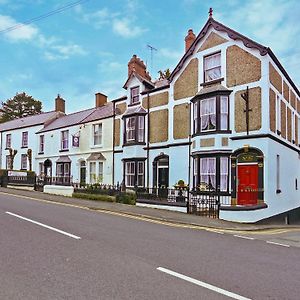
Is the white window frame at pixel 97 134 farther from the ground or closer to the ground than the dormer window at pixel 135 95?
closer to the ground

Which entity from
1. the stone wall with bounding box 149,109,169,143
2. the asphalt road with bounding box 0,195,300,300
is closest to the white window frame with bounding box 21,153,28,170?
the stone wall with bounding box 149,109,169,143

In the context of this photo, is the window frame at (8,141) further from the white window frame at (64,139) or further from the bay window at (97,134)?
the bay window at (97,134)

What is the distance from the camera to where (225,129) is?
19.4 metres

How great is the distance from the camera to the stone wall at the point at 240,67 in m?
18.7

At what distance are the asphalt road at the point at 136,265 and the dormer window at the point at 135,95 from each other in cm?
1654

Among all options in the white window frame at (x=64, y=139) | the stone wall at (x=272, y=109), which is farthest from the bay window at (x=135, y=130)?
the white window frame at (x=64, y=139)

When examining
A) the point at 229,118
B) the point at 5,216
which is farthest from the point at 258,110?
the point at 5,216

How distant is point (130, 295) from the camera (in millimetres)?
4957

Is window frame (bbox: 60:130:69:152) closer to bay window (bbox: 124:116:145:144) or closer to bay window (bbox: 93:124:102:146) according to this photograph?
bay window (bbox: 93:124:102:146)

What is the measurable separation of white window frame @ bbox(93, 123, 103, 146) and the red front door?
47.0 ft

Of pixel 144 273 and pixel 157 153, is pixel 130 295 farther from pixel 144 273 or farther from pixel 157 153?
pixel 157 153

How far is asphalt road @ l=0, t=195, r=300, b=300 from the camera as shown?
518 centimetres

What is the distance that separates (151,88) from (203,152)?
8.47 m

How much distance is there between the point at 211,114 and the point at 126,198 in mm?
7366
